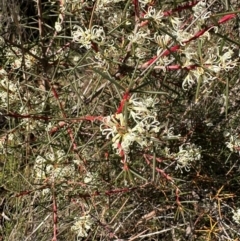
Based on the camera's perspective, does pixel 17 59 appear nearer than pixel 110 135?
No

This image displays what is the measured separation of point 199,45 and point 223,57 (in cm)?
8

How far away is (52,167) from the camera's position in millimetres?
1587

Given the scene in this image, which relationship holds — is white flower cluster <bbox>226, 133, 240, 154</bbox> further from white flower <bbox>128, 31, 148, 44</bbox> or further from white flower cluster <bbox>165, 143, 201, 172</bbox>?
white flower <bbox>128, 31, 148, 44</bbox>

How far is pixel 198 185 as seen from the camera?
2.04m

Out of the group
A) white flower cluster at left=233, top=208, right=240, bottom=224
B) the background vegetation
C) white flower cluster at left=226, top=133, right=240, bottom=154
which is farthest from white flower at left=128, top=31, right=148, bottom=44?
white flower cluster at left=233, top=208, right=240, bottom=224

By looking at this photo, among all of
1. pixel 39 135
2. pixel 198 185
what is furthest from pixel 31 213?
pixel 198 185

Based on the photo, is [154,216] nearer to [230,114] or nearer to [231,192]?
[231,192]

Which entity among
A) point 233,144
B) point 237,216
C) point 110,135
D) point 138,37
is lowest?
point 237,216

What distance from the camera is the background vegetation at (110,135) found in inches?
55.1

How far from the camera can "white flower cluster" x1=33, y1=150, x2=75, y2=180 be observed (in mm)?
1564

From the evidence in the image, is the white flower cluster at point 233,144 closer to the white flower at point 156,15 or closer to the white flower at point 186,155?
the white flower at point 186,155

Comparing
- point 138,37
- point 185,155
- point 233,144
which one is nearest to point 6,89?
point 138,37

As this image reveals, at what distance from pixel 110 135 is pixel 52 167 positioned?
0.77 ft

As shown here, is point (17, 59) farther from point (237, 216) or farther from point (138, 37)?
point (237, 216)
